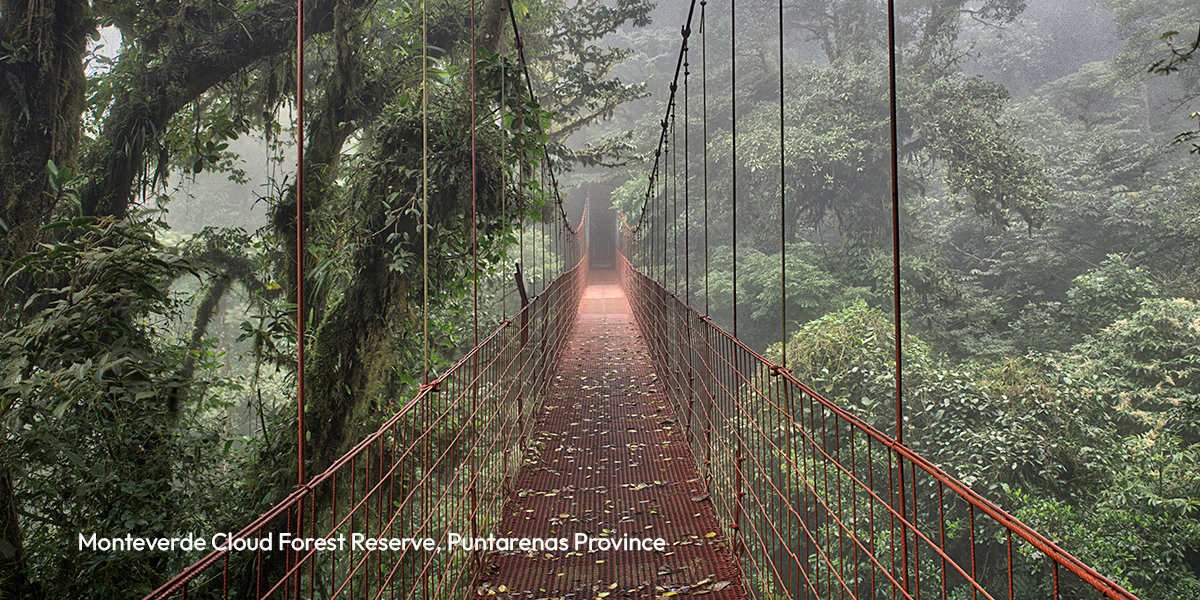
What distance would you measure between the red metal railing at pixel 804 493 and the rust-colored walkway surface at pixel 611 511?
0.43ft

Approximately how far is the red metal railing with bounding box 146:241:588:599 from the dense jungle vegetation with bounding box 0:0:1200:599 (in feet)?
1.22

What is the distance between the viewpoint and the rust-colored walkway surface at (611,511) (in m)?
2.23

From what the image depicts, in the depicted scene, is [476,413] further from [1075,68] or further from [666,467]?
[1075,68]

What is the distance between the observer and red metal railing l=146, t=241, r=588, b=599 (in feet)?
3.92

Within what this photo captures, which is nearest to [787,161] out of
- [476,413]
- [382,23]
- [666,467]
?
[382,23]

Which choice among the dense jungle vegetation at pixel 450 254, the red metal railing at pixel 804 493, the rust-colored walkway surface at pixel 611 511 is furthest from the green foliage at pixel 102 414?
the red metal railing at pixel 804 493

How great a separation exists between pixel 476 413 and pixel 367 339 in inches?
63.4

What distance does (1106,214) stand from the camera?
37.5ft

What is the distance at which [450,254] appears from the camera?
394 centimetres

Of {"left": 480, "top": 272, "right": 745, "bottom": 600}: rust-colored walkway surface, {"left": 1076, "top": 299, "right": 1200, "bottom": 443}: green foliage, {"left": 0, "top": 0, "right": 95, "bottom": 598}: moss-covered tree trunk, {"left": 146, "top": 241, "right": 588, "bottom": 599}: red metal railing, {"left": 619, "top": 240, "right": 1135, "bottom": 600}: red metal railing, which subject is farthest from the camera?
{"left": 1076, "top": 299, "right": 1200, "bottom": 443}: green foliage

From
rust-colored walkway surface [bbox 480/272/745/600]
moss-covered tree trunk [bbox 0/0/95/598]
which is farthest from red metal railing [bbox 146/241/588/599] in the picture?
moss-covered tree trunk [bbox 0/0/95/598]

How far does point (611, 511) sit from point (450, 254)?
1905 millimetres

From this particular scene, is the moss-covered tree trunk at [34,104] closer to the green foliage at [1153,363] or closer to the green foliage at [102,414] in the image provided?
the green foliage at [102,414]

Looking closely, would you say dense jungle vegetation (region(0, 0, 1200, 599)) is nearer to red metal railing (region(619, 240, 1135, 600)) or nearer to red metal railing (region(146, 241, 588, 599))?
red metal railing (region(146, 241, 588, 599))
